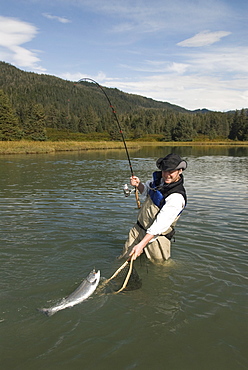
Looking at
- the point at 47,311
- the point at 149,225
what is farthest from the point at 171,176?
the point at 47,311

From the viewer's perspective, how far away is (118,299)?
18.4 feet

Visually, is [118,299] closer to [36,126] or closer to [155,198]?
[155,198]

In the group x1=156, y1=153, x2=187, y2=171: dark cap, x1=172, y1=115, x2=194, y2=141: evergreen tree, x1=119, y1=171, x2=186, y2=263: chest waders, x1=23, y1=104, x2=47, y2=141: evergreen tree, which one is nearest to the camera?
x1=156, y1=153, x2=187, y2=171: dark cap

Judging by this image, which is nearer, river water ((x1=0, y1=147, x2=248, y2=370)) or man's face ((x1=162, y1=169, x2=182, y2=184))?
river water ((x1=0, y1=147, x2=248, y2=370))

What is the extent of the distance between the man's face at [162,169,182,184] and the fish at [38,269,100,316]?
2175 millimetres

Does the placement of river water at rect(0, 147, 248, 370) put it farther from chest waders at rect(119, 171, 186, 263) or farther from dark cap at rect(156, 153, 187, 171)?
dark cap at rect(156, 153, 187, 171)

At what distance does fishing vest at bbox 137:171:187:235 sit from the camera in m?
5.86

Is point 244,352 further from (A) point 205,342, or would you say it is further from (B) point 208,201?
(B) point 208,201

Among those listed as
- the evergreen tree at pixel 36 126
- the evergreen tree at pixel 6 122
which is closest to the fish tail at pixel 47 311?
the evergreen tree at pixel 6 122

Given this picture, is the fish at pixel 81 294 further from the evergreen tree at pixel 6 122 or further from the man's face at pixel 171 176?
the evergreen tree at pixel 6 122

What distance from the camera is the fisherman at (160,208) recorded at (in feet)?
18.1

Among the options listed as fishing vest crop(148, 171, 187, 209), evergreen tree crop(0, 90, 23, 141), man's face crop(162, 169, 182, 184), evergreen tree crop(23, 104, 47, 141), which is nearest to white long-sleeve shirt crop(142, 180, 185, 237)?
fishing vest crop(148, 171, 187, 209)

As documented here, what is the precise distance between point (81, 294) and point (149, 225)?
1.97m

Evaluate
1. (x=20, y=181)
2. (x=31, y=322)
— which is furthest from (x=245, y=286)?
(x=20, y=181)
